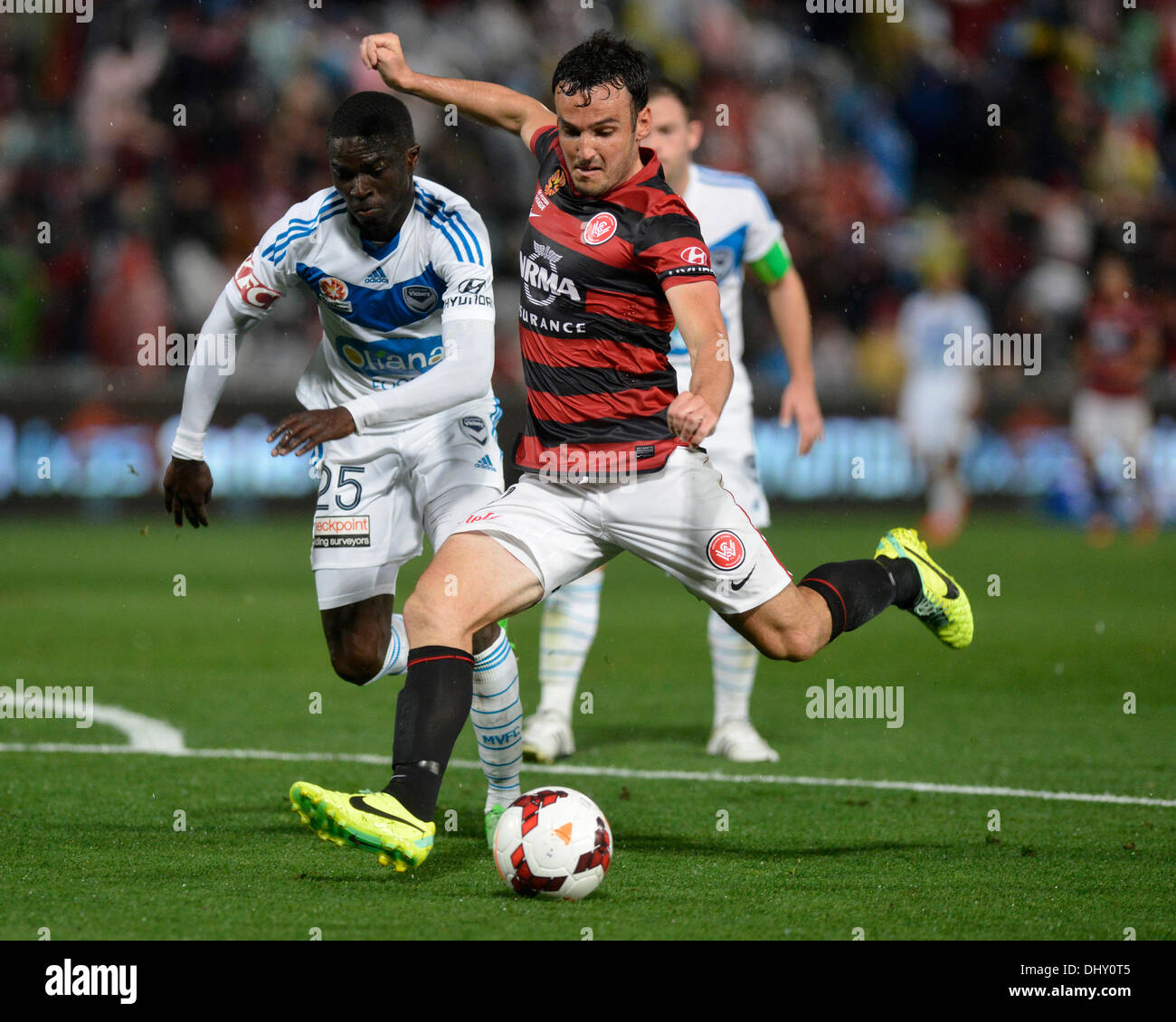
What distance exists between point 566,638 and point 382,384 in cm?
191

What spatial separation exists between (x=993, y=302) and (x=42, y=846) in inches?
573

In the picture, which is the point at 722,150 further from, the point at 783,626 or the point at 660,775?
the point at 783,626

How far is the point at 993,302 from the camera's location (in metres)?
17.9

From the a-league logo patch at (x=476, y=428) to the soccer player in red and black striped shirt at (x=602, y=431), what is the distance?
60 cm

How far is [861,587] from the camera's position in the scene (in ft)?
18.2

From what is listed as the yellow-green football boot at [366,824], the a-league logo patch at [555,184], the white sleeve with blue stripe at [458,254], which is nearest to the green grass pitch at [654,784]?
the yellow-green football boot at [366,824]

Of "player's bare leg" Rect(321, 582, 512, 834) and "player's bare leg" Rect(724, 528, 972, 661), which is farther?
"player's bare leg" Rect(321, 582, 512, 834)

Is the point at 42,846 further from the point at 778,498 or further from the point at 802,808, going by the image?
the point at 778,498

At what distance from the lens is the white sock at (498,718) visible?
5.37 metres

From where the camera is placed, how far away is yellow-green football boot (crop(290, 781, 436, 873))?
13.8ft

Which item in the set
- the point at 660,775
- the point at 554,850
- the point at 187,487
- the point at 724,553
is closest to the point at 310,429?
the point at 187,487

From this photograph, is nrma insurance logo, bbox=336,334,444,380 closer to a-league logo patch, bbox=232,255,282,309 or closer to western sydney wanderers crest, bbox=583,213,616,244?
a-league logo patch, bbox=232,255,282,309

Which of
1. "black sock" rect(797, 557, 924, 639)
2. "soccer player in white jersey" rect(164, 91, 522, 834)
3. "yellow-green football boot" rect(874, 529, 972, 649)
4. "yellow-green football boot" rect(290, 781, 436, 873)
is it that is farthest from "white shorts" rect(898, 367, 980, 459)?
"yellow-green football boot" rect(290, 781, 436, 873)

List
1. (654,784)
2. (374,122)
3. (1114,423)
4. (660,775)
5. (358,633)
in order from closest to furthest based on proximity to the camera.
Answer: (374,122), (358,633), (654,784), (660,775), (1114,423)
